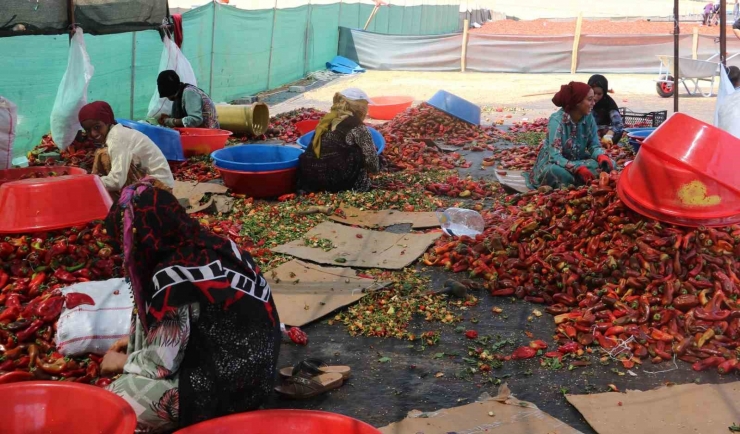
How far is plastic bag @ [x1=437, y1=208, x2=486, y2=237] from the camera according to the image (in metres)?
6.05

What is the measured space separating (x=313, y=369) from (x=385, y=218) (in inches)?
124

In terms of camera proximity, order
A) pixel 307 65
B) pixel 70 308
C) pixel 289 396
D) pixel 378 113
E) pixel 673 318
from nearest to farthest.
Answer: pixel 289 396
pixel 70 308
pixel 673 318
pixel 378 113
pixel 307 65

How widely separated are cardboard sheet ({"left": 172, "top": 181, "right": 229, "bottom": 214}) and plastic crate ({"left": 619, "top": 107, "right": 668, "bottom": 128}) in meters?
5.55

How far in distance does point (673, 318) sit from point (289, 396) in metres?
2.34

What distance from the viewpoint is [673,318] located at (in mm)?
4266

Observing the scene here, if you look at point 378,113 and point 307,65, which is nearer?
point 378,113

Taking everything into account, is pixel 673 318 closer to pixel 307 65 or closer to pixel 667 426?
pixel 667 426

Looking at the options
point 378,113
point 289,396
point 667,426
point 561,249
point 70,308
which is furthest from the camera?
point 378,113

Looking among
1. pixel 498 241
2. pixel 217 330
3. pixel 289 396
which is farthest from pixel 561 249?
pixel 217 330

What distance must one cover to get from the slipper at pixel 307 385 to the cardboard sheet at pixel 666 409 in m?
1.21

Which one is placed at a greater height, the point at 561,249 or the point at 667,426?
the point at 561,249

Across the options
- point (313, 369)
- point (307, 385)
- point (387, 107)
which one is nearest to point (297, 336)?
point (313, 369)

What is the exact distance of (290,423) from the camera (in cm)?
256

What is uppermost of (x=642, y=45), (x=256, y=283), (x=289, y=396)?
(x=642, y=45)
